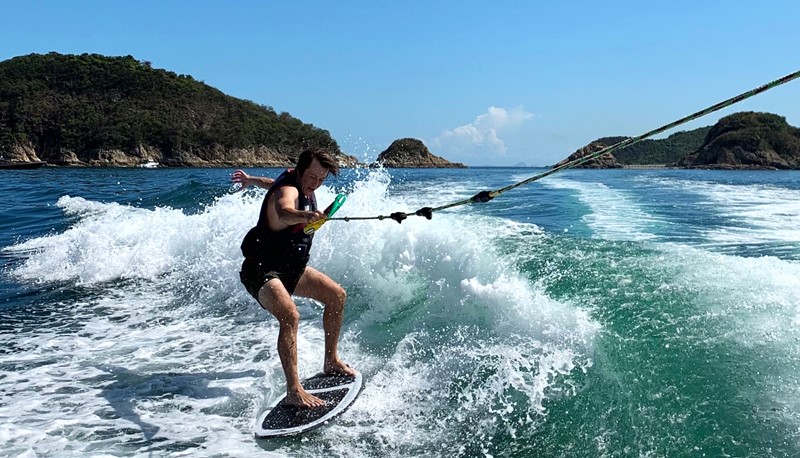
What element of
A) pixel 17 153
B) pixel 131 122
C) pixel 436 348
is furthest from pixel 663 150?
pixel 436 348

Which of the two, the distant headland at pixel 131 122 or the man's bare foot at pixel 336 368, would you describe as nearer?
the man's bare foot at pixel 336 368

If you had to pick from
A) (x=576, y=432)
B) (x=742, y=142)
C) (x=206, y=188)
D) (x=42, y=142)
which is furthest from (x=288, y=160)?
(x=576, y=432)

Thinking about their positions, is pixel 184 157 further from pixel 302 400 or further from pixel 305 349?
pixel 302 400

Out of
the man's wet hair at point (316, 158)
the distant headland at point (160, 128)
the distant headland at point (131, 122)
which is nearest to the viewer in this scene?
the man's wet hair at point (316, 158)

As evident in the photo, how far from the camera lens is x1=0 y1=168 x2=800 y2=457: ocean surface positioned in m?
3.80

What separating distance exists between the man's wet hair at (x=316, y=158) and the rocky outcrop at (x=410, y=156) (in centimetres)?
11341

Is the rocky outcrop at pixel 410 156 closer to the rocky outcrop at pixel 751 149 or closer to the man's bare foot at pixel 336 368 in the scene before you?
the rocky outcrop at pixel 751 149

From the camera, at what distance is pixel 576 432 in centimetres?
382

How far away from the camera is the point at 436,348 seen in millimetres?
5320

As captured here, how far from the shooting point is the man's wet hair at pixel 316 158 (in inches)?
175

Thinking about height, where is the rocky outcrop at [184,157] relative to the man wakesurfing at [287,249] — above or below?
above

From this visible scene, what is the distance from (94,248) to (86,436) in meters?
6.76

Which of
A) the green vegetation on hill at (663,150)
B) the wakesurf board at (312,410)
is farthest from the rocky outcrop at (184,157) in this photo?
the green vegetation on hill at (663,150)

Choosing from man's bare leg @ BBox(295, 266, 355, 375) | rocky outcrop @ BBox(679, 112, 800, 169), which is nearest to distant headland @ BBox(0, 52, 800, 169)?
rocky outcrop @ BBox(679, 112, 800, 169)
